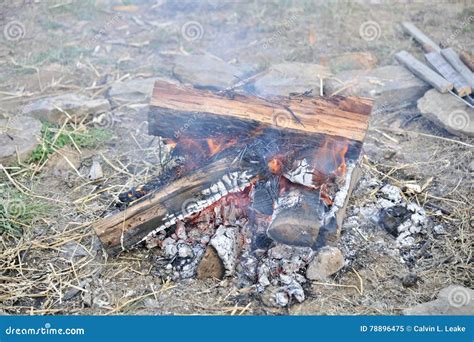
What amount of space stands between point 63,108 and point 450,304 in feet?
14.3

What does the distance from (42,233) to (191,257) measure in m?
1.34

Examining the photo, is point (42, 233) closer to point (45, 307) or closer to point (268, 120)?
point (45, 307)

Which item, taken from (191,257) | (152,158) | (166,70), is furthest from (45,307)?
(166,70)

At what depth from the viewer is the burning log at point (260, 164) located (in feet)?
12.9

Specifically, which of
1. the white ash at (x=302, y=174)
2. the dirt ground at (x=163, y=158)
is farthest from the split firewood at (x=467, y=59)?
the white ash at (x=302, y=174)

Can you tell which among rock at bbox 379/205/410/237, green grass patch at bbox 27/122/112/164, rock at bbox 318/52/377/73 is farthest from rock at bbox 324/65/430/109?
green grass patch at bbox 27/122/112/164

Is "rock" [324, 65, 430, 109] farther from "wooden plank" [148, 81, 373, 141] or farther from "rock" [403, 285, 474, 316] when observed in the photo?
"rock" [403, 285, 474, 316]

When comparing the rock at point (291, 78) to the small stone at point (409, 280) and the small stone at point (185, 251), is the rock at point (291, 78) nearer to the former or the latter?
the small stone at point (185, 251)

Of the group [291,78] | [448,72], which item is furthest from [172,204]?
[448,72]

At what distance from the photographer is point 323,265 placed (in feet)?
12.6

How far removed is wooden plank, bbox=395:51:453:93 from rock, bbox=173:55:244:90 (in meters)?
2.01

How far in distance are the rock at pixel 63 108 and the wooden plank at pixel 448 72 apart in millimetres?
3835

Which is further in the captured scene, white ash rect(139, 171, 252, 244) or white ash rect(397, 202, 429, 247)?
white ash rect(397, 202, 429, 247)

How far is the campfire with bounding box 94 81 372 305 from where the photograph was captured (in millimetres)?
3910
